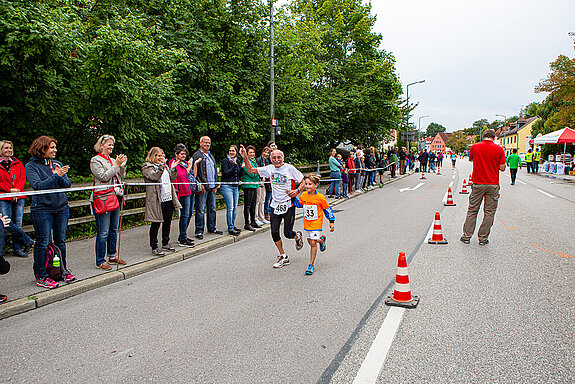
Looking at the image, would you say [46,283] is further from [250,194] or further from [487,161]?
[487,161]

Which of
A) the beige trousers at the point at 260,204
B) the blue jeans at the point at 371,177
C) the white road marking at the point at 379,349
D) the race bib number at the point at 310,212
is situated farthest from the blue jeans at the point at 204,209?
the blue jeans at the point at 371,177

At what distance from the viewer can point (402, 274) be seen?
178 inches

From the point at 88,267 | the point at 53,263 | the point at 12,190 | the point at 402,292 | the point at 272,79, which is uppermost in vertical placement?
the point at 272,79

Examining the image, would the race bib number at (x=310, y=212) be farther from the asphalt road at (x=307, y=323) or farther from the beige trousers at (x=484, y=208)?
the beige trousers at (x=484, y=208)

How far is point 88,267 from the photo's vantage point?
609 centimetres

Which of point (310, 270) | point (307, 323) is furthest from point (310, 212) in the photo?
point (307, 323)

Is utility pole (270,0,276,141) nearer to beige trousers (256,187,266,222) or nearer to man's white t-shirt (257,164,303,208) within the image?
beige trousers (256,187,266,222)

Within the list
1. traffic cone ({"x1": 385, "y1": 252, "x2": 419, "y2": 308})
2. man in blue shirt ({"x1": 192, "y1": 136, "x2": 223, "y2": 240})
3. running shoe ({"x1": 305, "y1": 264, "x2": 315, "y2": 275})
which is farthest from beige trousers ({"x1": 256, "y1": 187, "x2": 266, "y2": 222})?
traffic cone ({"x1": 385, "y1": 252, "x2": 419, "y2": 308})

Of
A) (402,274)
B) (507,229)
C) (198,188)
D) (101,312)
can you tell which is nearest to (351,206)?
(507,229)

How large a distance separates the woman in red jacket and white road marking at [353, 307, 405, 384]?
5.86 metres

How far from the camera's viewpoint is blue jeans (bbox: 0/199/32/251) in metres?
6.60

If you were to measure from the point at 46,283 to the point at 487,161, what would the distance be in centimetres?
750

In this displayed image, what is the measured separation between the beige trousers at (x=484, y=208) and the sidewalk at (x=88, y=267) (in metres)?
4.45

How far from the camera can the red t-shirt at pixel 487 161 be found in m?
7.73
